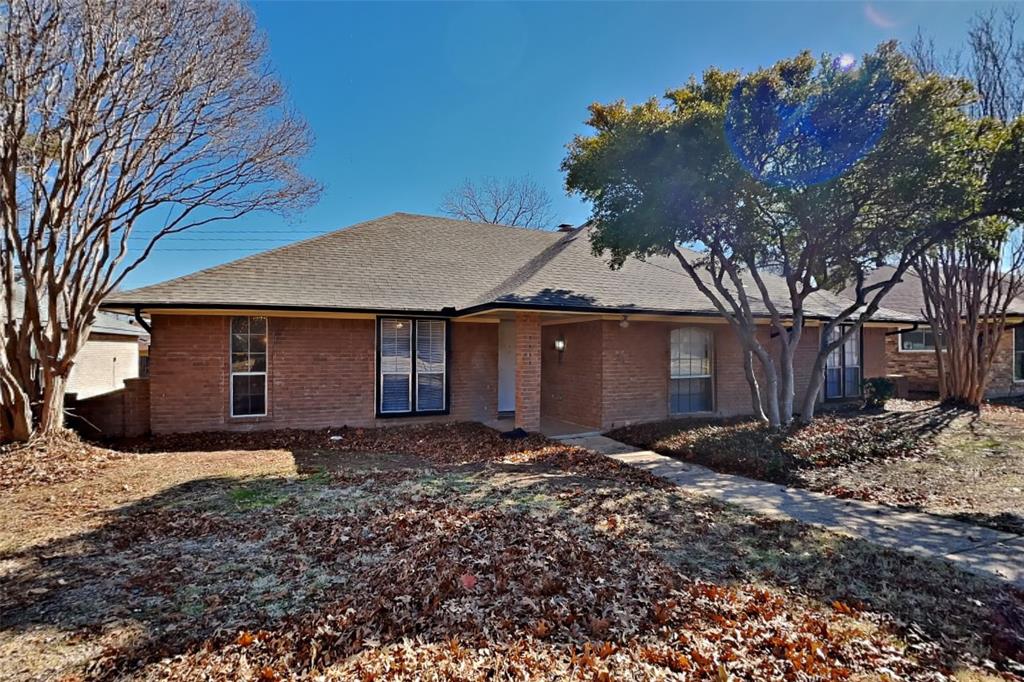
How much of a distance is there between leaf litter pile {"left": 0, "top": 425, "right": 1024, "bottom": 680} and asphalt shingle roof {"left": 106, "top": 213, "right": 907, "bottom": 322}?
4895 millimetres

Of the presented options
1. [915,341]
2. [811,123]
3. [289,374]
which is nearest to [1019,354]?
[915,341]

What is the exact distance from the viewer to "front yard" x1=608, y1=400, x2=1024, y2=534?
6387 millimetres

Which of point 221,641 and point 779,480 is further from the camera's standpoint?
point 779,480

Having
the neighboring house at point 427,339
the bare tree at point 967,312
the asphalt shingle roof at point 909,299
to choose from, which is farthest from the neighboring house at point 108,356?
the asphalt shingle roof at point 909,299

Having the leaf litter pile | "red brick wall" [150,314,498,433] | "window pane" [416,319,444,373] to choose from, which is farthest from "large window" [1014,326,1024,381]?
"window pane" [416,319,444,373]

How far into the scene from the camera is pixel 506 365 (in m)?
13.1

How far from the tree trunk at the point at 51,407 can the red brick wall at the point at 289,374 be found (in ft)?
5.50

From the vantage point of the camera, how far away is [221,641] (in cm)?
307

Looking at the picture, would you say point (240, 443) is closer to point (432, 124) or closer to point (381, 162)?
point (432, 124)

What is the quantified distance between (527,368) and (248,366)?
560 cm

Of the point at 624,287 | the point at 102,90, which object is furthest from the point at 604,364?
the point at 102,90

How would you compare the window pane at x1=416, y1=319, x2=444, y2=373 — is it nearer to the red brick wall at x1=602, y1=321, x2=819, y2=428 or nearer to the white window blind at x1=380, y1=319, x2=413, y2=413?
the white window blind at x1=380, y1=319, x2=413, y2=413

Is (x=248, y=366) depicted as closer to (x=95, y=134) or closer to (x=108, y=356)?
(x=95, y=134)

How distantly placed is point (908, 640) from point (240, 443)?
9736mm
